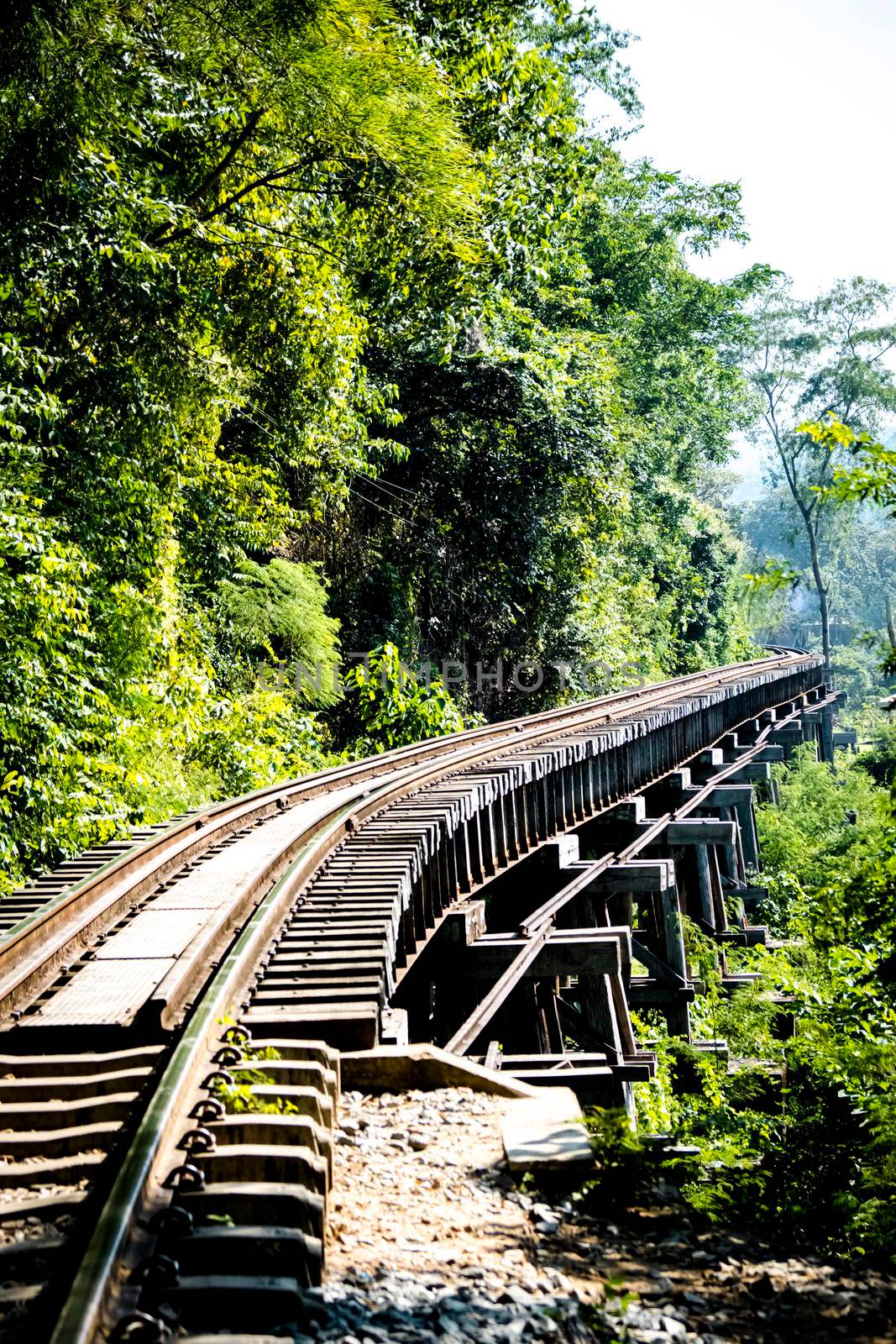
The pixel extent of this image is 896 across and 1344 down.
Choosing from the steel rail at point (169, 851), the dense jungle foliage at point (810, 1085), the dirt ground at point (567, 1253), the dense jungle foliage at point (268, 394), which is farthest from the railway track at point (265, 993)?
the dense jungle foliage at point (268, 394)

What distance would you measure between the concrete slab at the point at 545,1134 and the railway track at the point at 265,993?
0.60 m

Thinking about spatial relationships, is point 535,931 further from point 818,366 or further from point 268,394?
point 818,366

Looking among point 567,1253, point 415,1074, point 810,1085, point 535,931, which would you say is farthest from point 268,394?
point 567,1253

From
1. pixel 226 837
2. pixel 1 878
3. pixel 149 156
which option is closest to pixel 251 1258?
pixel 226 837

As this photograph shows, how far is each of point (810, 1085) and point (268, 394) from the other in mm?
Result: 10856

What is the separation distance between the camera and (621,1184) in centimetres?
358

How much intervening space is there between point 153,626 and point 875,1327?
9.28 meters

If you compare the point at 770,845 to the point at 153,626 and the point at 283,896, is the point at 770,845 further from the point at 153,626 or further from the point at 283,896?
the point at 283,896

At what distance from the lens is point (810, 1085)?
657 cm

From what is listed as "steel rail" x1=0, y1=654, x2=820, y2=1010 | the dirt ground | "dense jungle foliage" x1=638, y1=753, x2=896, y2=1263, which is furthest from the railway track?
"dense jungle foliage" x1=638, y1=753, x2=896, y2=1263

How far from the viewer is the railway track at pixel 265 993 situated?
2.62m

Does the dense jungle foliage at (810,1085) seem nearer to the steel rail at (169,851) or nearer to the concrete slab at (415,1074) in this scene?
the concrete slab at (415,1074)

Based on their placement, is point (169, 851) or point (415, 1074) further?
point (169, 851)

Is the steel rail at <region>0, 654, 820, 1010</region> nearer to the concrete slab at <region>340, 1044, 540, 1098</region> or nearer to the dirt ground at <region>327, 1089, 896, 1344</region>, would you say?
the concrete slab at <region>340, 1044, 540, 1098</region>
